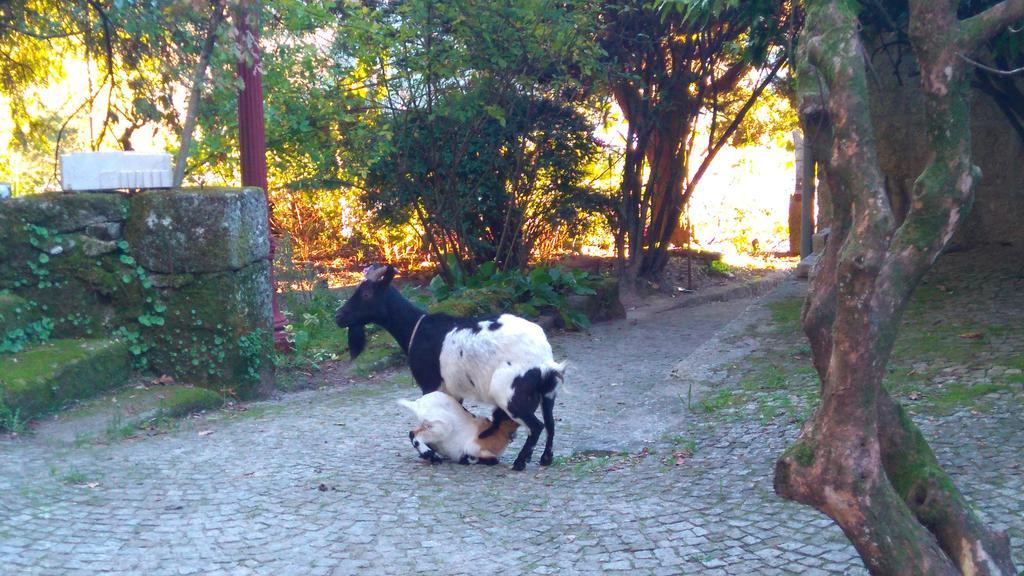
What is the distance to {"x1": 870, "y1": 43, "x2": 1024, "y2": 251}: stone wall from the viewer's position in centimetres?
1162

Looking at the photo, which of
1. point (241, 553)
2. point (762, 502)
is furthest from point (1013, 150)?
point (241, 553)

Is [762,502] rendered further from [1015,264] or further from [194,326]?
[1015,264]

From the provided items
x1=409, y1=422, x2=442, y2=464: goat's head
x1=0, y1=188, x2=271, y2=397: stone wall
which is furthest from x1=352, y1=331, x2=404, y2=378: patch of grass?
x1=409, y1=422, x2=442, y2=464: goat's head

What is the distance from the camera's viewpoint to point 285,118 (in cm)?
1177

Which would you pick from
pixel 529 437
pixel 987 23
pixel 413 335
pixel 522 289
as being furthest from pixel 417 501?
pixel 522 289

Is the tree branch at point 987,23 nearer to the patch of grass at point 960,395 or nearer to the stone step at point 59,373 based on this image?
the patch of grass at point 960,395

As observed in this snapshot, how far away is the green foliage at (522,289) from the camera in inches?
494

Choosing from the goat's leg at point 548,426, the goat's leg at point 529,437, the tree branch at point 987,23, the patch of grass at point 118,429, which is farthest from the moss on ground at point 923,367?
the patch of grass at point 118,429

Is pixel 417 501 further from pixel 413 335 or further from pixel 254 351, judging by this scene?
pixel 254 351

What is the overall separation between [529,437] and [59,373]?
3961 mm

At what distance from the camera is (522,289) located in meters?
13.2

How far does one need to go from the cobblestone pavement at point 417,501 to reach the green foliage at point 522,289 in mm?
4391

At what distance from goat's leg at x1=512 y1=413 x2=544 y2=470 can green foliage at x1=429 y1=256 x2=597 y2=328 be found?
17.8 feet

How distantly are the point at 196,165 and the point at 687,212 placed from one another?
1179cm
